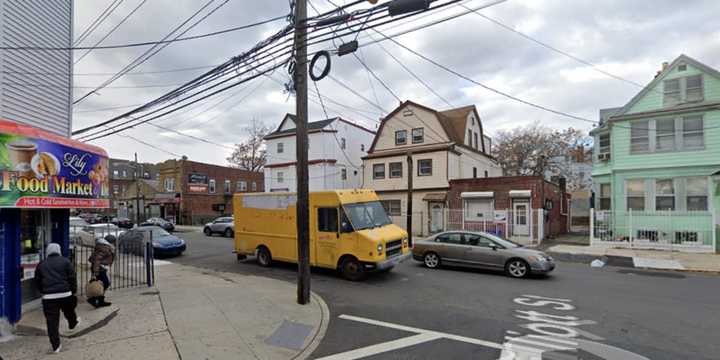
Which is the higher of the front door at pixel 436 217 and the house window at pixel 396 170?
the house window at pixel 396 170

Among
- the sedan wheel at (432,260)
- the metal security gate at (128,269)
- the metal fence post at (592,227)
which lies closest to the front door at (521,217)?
the metal fence post at (592,227)

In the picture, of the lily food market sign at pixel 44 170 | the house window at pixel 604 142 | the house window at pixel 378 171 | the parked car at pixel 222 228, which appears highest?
the house window at pixel 604 142

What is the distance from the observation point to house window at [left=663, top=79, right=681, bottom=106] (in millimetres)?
17016

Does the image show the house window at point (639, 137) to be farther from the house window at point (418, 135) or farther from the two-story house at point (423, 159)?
the house window at point (418, 135)

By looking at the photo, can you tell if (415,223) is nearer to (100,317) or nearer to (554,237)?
(554,237)

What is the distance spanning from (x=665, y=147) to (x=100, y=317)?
74.7 ft

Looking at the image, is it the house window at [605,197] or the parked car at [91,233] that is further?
the house window at [605,197]

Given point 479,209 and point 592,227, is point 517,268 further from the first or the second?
point 479,209

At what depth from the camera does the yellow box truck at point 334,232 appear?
10016mm

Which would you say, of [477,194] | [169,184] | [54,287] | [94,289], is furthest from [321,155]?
[54,287]

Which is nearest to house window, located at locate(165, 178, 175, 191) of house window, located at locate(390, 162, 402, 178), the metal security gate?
house window, located at locate(390, 162, 402, 178)

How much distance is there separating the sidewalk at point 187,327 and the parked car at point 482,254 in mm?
5153

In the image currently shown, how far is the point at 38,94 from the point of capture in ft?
26.1

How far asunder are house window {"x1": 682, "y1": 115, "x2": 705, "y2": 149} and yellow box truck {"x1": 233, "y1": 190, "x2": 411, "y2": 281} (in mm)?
15487
